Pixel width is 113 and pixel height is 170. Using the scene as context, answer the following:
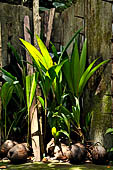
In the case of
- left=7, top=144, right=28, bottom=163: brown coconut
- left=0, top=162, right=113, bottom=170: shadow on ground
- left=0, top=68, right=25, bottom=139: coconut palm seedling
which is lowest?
left=0, top=162, right=113, bottom=170: shadow on ground

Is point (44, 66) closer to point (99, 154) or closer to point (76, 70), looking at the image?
point (76, 70)

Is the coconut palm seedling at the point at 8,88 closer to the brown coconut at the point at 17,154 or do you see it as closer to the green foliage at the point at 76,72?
the brown coconut at the point at 17,154

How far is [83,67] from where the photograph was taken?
274cm

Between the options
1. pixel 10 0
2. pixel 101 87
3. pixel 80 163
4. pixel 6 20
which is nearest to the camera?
pixel 80 163

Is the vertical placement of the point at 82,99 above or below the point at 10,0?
below

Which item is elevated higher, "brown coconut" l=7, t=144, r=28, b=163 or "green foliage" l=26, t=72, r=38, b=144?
"green foliage" l=26, t=72, r=38, b=144

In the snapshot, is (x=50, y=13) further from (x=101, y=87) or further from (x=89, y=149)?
(x=89, y=149)

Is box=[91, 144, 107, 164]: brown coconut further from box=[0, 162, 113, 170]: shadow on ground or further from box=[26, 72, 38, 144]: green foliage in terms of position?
box=[26, 72, 38, 144]: green foliage

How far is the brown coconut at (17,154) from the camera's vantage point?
250 cm

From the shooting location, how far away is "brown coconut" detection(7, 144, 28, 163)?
8.20 ft

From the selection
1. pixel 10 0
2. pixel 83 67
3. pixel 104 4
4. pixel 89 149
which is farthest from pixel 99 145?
pixel 10 0

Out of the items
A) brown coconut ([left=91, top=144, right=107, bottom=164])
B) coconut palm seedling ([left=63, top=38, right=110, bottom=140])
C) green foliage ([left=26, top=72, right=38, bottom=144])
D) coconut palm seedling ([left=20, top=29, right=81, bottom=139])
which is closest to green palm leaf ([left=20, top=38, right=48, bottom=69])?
coconut palm seedling ([left=20, top=29, right=81, bottom=139])

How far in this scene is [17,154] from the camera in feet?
8.19

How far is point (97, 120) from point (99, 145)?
0.30 metres
